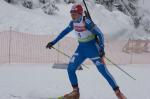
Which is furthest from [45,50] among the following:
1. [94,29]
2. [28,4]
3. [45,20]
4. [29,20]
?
[94,29]

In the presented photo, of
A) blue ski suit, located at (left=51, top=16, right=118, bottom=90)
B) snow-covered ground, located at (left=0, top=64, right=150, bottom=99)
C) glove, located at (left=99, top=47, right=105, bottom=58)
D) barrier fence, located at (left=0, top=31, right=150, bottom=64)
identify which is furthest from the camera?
barrier fence, located at (left=0, top=31, right=150, bottom=64)

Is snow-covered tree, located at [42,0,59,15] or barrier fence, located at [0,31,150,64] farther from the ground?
snow-covered tree, located at [42,0,59,15]

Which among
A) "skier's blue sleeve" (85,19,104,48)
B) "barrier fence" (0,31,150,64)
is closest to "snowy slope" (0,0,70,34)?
"barrier fence" (0,31,150,64)

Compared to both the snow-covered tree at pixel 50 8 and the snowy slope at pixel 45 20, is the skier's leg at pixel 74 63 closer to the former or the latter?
the snowy slope at pixel 45 20

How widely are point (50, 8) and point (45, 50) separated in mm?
6719

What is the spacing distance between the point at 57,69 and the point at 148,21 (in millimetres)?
15946

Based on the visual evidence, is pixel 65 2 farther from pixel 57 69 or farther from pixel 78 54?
pixel 78 54

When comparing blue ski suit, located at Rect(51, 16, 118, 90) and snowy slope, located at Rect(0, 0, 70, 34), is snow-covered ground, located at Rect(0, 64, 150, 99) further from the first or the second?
snowy slope, located at Rect(0, 0, 70, 34)

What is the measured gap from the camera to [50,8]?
73.7 feet

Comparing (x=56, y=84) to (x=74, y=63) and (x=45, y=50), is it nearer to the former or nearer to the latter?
(x=74, y=63)

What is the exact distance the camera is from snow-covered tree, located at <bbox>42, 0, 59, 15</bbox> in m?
22.5

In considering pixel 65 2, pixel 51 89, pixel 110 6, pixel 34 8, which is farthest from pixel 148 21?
pixel 51 89

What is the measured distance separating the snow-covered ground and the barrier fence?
2.66 m

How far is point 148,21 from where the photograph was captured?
87.8ft
